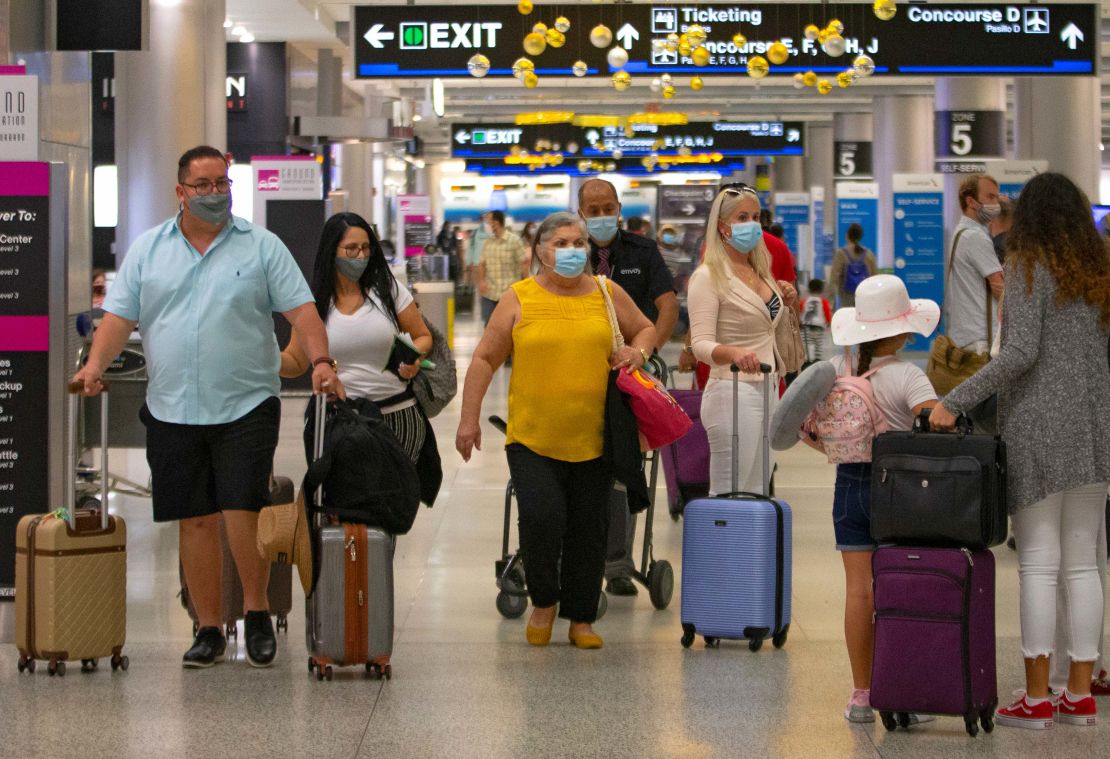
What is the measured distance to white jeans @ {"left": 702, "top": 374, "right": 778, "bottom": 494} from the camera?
6.02m

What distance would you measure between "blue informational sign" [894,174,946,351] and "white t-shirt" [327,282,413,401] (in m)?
16.8

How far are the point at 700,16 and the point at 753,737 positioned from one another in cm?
846

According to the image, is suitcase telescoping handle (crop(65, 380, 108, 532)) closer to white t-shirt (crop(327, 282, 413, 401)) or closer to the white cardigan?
white t-shirt (crop(327, 282, 413, 401))

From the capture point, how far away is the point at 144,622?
607 cm

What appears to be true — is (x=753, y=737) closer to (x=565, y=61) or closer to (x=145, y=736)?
(x=145, y=736)

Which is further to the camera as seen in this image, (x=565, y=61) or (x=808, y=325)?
(x=808, y=325)

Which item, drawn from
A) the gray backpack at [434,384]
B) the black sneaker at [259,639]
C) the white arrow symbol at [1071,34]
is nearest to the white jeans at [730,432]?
the gray backpack at [434,384]

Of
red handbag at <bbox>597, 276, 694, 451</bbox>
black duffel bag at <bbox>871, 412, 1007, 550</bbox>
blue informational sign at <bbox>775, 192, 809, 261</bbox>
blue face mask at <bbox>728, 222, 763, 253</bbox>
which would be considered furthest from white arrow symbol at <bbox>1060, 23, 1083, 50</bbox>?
blue informational sign at <bbox>775, 192, 809, 261</bbox>

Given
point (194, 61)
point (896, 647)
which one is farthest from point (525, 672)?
point (194, 61)

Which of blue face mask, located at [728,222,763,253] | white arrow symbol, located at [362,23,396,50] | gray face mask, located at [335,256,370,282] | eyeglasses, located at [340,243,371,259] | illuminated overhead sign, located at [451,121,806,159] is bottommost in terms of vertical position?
gray face mask, located at [335,256,370,282]

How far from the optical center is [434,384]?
226 inches

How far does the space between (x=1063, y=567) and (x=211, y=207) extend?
282 cm

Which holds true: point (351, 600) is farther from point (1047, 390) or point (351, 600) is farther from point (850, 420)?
point (1047, 390)

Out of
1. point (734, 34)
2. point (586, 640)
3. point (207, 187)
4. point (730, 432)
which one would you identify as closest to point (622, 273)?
point (730, 432)
